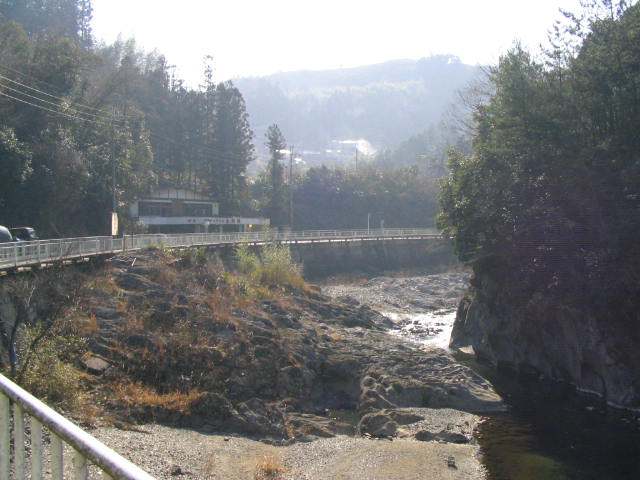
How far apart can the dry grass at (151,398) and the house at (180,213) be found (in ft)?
141

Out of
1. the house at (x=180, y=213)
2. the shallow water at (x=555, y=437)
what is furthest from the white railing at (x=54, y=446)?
the house at (x=180, y=213)

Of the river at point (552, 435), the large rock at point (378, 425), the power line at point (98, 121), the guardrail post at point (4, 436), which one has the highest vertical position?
the power line at point (98, 121)

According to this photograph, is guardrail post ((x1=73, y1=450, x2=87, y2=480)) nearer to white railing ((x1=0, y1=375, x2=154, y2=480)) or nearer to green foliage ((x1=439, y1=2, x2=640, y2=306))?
white railing ((x1=0, y1=375, x2=154, y2=480))

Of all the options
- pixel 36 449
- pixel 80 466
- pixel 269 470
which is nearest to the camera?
pixel 80 466

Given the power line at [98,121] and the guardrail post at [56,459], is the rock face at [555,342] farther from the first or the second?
the power line at [98,121]

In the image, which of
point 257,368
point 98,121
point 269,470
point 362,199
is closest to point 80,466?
point 269,470

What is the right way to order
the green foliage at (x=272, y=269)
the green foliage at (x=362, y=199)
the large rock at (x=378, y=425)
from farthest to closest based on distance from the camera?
the green foliage at (x=362, y=199) < the green foliage at (x=272, y=269) < the large rock at (x=378, y=425)

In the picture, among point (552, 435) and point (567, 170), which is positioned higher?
point (567, 170)

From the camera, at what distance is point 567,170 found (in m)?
28.7

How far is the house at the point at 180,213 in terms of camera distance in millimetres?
66688

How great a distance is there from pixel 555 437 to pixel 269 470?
31.4 feet

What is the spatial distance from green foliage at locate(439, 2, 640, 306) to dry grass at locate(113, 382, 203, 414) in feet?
54.4

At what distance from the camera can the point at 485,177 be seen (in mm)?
34531

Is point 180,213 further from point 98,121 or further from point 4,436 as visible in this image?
point 4,436
